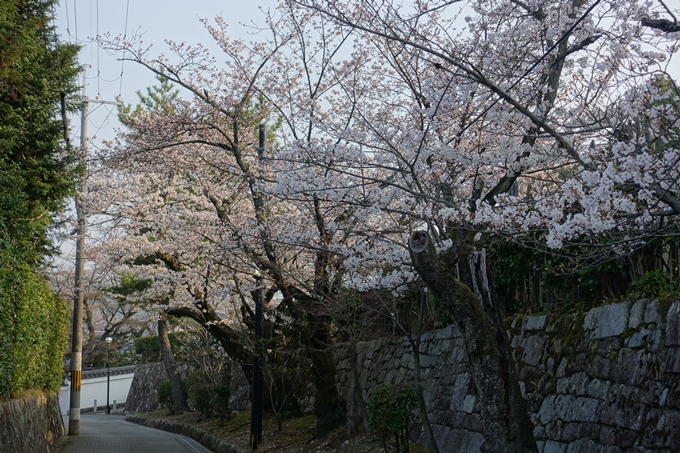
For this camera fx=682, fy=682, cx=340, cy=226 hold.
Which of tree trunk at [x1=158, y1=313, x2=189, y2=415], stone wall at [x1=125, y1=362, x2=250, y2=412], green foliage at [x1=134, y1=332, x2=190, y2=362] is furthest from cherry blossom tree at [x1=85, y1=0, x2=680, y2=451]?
green foliage at [x1=134, y1=332, x2=190, y2=362]

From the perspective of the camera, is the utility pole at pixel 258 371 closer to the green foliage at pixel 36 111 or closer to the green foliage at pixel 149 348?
the green foliage at pixel 36 111

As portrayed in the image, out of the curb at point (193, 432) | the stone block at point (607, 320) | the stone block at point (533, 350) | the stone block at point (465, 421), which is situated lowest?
the curb at point (193, 432)

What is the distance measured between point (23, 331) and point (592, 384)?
8.65 meters

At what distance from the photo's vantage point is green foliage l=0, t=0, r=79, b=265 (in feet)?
40.4

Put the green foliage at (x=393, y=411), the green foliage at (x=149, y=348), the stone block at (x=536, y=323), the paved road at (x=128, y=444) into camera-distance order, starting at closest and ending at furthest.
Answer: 1. the stone block at (x=536, y=323)
2. the green foliage at (x=393, y=411)
3. the paved road at (x=128, y=444)
4. the green foliage at (x=149, y=348)

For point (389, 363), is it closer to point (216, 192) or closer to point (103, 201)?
point (216, 192)

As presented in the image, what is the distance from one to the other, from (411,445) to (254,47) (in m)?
8.81

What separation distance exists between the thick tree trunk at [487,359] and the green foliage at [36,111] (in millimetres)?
7876

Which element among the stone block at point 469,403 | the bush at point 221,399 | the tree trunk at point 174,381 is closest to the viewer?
the stone block at point 469,403

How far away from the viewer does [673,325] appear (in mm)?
6359

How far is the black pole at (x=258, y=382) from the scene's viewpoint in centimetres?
1414

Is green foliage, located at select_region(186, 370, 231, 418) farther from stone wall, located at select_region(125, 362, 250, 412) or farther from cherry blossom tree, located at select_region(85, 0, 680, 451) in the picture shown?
stone wall, located at select_region(125, 362, 250, 412)

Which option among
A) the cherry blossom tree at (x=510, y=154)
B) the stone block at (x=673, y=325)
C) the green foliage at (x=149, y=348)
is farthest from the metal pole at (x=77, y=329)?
the green foliage at (x=149, y=348)

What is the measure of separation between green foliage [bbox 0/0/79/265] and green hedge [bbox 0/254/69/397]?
1068 millimetres
